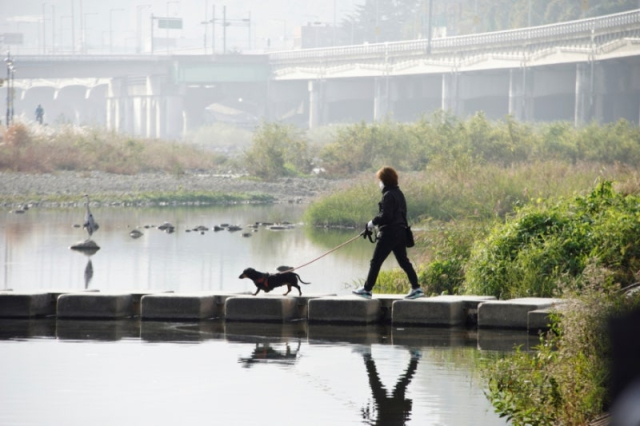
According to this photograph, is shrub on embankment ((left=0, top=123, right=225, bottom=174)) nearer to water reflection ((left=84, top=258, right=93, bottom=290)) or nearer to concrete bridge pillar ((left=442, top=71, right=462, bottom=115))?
water reflection ((left=84, top=258, right=93, bottom=290))

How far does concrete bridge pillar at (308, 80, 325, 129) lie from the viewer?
119000mm

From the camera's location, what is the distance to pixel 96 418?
10.0 meters

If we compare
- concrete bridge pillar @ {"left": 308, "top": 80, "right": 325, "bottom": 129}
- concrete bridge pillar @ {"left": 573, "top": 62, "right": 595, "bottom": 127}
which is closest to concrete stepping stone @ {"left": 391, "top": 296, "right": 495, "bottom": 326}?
concrete bridge pillar @ {"left": 573, "top": 62, "right": 595, "bottom": 127}

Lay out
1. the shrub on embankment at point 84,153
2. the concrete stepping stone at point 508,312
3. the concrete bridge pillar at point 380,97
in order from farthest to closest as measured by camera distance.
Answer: the concrete bridge pillar at point 380,97
the shrub on embankment at point 84,153
the concrete stepping stone at point 508,312

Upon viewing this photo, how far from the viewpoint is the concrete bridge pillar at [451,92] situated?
3952 inches

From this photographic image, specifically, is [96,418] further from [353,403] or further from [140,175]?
[140,175]

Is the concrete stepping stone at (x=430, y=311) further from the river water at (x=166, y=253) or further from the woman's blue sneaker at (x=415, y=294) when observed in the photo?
the river water at (x=166, y=253)

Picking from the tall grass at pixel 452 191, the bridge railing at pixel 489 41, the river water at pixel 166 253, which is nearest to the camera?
the river water at pixel 166 253

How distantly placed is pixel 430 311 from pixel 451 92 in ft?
289

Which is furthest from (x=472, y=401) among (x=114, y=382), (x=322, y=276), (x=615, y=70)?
(x=615, y=70)

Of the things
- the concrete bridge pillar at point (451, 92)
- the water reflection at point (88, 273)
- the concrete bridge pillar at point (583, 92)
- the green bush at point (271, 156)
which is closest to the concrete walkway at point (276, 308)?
the water reflection at point (88, 273)

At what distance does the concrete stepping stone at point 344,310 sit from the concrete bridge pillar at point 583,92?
71.4 m

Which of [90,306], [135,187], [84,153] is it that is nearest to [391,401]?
[90,306]

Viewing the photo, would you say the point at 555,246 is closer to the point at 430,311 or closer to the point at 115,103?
the point at 430,311
